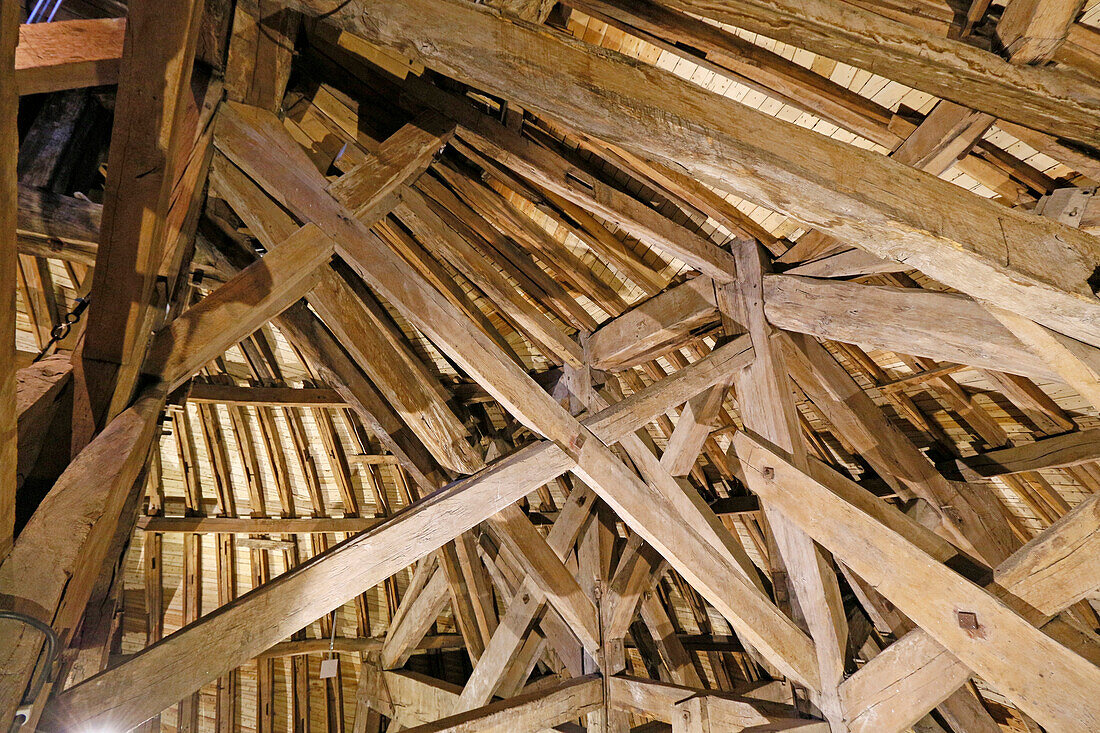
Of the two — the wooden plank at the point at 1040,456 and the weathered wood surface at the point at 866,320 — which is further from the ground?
the weathered wood surface at the point at 866,320

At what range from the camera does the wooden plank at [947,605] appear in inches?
62.9

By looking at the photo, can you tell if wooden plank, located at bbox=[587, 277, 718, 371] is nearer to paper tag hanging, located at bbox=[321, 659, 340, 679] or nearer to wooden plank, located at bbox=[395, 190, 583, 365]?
wooden plank, located at bbox=[395, 190, 583, 365]

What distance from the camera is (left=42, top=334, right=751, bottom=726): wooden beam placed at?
5.22 feet

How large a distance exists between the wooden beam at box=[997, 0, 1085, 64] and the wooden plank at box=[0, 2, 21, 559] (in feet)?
7.42

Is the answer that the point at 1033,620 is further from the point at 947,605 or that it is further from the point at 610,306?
the point at 610,306

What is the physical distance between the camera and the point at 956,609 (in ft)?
5.97

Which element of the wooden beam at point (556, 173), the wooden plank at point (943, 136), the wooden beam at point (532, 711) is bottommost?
the wooden beam at point (532, 711)

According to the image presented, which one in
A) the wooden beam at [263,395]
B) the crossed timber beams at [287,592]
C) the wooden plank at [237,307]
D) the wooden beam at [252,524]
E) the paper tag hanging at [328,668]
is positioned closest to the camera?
the crossed timber beams at [287,592]

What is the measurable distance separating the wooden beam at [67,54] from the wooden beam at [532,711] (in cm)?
282

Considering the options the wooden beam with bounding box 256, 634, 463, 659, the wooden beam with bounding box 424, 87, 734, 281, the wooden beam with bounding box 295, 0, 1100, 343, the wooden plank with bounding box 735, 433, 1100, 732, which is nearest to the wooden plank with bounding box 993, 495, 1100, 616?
the wooden plank with bounding box 735, 433, 1100, 732

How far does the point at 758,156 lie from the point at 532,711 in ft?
9.86

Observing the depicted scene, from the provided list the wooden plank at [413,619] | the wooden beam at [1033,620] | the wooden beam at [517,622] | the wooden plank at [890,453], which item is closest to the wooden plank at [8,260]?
the wooden beam at [1033,620]

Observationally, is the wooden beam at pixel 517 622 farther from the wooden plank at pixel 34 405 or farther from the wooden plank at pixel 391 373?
the wooden plank at pixel 34 405

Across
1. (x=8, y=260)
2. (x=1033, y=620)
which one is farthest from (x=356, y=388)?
(x=1033, y=620)
